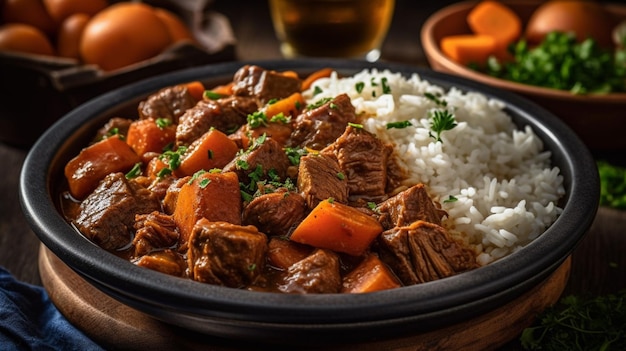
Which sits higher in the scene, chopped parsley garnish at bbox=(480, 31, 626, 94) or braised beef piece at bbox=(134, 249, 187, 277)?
braised beef piece at bbox=(134, 249, 187, 277)

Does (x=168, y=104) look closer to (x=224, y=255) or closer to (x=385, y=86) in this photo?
(x=385, y=86)

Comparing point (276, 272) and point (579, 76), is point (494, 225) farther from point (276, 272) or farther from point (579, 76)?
point (579, 76)

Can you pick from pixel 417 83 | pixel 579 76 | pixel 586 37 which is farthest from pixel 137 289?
pixel 586 37

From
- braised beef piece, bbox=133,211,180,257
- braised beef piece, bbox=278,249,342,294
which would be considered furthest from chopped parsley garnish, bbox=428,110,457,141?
braised beef piece, bbox=133,211,180,257

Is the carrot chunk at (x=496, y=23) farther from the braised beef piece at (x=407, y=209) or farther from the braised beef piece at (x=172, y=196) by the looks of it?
the braised beef piece at (x=172, y=196)

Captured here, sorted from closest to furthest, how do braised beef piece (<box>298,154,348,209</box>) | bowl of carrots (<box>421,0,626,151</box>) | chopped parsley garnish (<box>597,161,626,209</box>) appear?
braised beef piece (<box>298,154,348,209</box>) < chopped parsley garnish (<box>597,161,626,209</box>) < bowl of carrots (<box>421,0,626,151</box>)

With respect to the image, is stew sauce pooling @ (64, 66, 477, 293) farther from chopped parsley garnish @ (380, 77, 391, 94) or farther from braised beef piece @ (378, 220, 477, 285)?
chopped parsley garnish @ (380, 77, 391, 94)

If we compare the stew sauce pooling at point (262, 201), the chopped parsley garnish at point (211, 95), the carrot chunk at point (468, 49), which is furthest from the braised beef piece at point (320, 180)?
the carrot chunk at point (468, 49)
